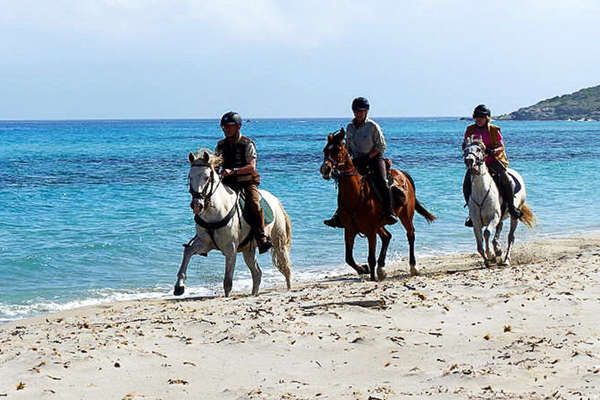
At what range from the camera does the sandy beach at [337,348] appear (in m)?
5.92

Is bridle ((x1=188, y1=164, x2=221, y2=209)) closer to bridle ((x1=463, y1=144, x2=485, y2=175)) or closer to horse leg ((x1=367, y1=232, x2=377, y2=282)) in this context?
horse leg ((x1=367, y1=232, x2=377, y2=282))

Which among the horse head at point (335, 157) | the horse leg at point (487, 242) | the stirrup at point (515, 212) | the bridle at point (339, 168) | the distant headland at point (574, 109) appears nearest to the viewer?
the horse head at point (335, 157)

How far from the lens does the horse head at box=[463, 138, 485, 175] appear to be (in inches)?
480

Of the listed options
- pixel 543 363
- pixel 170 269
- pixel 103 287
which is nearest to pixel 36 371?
pixel 543 363

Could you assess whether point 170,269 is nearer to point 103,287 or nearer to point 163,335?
point 103,287

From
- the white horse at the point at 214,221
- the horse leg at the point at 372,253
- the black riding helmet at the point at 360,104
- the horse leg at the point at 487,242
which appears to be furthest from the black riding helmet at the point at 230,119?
the horse leg at the point at 487,242

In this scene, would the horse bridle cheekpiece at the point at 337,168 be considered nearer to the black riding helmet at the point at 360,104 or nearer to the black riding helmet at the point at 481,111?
the black riding helmet at the point at 360,104

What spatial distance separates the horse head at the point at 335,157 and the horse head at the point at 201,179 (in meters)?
1.56

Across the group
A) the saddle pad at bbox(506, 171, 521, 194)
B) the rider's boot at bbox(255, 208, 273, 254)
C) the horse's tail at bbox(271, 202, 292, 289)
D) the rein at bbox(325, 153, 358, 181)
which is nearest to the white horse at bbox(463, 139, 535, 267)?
the saddle pad at bbox(506, 171, 521, 194)

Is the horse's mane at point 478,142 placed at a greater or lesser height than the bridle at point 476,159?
greater

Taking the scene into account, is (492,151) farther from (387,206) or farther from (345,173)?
(345,173)

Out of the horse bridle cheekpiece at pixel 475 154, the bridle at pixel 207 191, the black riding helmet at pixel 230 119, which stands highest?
the black riding helmet at pixel 230 119

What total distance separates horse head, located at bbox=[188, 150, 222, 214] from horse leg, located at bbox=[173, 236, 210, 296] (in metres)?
0.58

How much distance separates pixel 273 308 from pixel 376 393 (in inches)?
110
